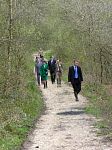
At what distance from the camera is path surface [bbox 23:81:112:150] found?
12258 mm

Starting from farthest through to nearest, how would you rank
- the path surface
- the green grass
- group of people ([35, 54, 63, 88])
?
1. group of people ([35, 54, 63, 88])
2. the green grass
3. the path surface

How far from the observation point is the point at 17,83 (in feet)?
62.3

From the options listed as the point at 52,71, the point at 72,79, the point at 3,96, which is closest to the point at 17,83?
the point at 3,96

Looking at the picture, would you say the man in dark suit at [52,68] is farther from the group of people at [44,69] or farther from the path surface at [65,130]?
the path surface at [65,130]

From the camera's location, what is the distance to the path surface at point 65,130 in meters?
12.3

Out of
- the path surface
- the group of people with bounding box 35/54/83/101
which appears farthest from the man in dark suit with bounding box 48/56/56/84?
the path surface

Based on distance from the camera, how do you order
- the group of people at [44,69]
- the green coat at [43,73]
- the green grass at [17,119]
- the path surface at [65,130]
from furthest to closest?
the group of people at [44,69] → the green coat at [43,73] → the green grass at [17,119] → the path surface at [65,130]

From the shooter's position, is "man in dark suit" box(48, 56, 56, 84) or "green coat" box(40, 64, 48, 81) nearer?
"green coat" box(40, 64, 48, 81)

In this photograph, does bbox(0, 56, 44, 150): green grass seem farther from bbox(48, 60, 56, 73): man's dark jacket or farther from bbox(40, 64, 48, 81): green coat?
bbox(48, 60, 56, 73): man's dark jacket

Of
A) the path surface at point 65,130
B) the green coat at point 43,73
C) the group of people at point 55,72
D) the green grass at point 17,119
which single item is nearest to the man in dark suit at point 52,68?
the group of people at point 55,72

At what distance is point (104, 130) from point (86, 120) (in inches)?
78.2

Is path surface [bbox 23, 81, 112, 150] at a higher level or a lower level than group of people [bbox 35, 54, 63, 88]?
lower

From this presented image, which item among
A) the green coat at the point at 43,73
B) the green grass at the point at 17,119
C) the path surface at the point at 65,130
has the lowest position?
the path surface at the point at 65,130

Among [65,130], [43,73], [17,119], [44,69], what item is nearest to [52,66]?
[44,69]
